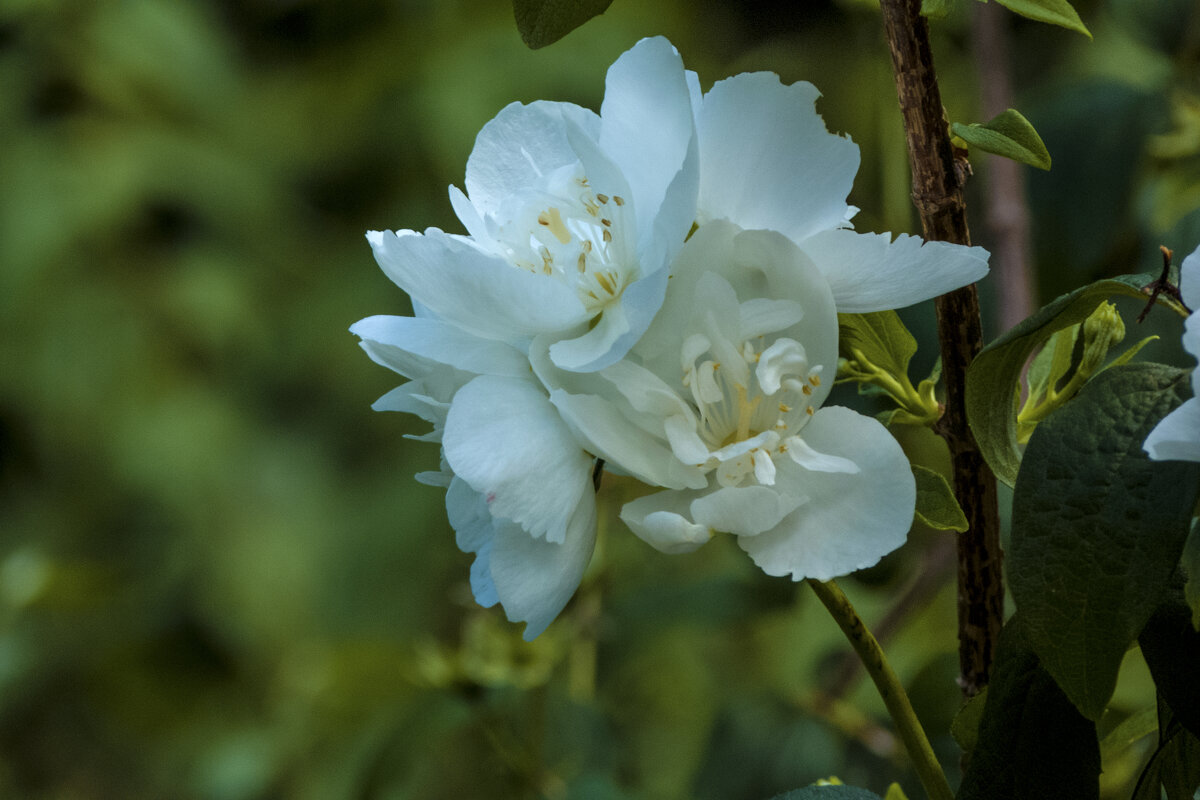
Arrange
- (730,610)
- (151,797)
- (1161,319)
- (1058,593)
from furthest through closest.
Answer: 1. (151,797)
2. (730,610)
3. (1161,319)
4. (1058,593)

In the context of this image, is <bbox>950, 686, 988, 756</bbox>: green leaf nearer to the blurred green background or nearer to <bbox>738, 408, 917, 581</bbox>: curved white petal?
<bbox>738, 408, 917, 581</bbox>: curved white petal

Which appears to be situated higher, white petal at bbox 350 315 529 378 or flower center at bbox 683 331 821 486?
white petal at bbox 350 315 529 378

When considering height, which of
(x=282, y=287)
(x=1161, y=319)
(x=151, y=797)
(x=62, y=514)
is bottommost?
(x=151, y=797)

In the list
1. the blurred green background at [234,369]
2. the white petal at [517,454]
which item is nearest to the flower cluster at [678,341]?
the white petal at [517,454]

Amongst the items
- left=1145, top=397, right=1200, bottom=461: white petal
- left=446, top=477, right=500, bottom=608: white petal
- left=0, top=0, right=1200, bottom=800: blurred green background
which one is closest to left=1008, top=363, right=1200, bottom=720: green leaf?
left=1145, top=397, right=1200, bottom=461: white petal

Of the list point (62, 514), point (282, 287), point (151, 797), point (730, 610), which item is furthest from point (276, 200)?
point (730, 610)

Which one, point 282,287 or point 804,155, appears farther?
Result: point 282,287

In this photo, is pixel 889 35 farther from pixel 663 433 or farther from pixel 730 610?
pixel 730 610

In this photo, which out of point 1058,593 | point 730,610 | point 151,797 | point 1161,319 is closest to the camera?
point 1058,593
